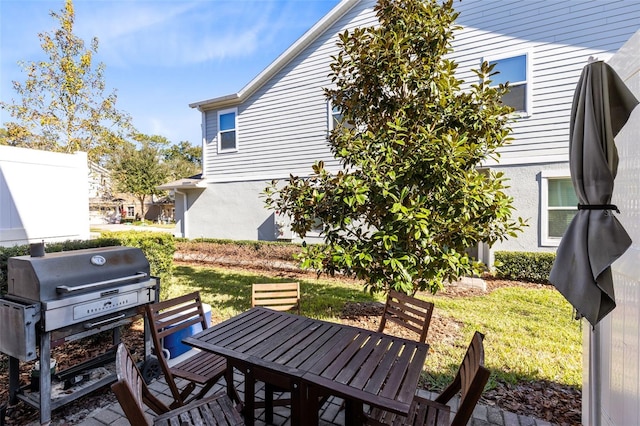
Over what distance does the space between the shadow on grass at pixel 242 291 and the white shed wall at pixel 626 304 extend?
13.0ft

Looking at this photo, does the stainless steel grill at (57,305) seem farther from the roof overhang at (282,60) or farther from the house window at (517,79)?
the roof overhang at (282,60)

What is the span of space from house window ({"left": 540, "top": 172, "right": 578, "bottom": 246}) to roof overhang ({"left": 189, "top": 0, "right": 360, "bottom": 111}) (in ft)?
→ 25.8

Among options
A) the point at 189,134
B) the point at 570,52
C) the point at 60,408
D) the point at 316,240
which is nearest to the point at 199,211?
the point at 316,240

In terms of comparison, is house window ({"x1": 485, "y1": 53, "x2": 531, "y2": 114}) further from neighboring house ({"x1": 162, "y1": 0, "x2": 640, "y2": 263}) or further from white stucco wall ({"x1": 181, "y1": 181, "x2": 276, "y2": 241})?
white stucco wall ({"x1": 181, "y1": 181, "x2": 276, "y2": 241})

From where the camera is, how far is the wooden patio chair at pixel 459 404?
1.88 meters

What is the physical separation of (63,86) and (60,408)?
16088mm

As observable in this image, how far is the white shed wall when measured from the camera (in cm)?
210

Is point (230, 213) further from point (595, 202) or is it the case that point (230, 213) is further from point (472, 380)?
point (595, 202)

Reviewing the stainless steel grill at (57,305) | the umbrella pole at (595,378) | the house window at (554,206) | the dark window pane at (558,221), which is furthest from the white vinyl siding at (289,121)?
Result: the umbrella pole at (595,378)

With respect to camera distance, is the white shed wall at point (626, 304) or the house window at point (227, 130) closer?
the white shed wall at point (626, 304)

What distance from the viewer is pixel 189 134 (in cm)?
5441

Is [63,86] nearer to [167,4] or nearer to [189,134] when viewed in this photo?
[167,4]

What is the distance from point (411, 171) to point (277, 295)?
260 cm

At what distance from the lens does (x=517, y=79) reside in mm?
8469
